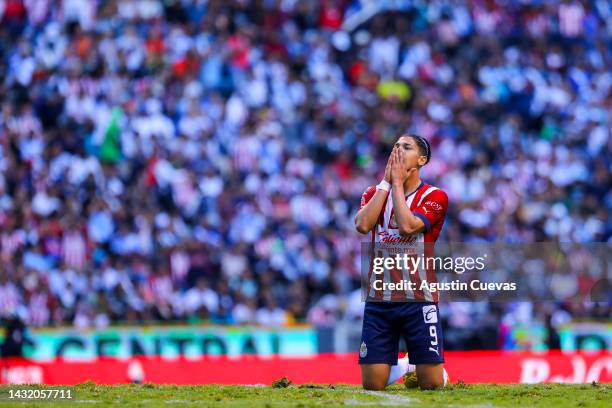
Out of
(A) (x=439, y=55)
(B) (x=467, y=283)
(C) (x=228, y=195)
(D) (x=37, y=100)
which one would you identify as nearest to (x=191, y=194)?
(C) (x=228, y=195)

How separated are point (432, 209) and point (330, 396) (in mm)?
1430

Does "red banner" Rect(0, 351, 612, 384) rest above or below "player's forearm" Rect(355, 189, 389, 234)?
below

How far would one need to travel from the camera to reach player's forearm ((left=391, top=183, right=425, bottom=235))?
7.53 meters

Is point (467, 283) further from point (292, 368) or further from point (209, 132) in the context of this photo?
point (209, 132)

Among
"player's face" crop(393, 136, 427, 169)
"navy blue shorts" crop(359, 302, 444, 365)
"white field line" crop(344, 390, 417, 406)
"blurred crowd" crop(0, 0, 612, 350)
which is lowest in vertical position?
"white field line" crop(344, 390, 417, 406)

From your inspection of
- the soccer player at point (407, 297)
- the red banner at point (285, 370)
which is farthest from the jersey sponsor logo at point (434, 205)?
the red banner at point (285, 370)

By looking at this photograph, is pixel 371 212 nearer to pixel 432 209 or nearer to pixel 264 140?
pixel 432 209

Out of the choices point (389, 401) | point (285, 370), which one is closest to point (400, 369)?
point (389, 401)

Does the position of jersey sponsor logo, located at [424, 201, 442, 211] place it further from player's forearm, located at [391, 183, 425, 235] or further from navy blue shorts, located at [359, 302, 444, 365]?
navy blue shorts, located at [359, 302, 444, 365]

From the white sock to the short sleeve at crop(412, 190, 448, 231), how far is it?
1036 millimetres

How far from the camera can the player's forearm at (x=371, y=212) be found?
7652 mm

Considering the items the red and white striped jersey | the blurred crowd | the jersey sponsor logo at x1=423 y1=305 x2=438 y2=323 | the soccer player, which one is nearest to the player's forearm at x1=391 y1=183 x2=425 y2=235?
the soccer player

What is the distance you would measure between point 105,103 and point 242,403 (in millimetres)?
12285

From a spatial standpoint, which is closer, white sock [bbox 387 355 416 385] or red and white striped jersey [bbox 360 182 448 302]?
red and white striped jersey [bbox 360 182 448 302]
